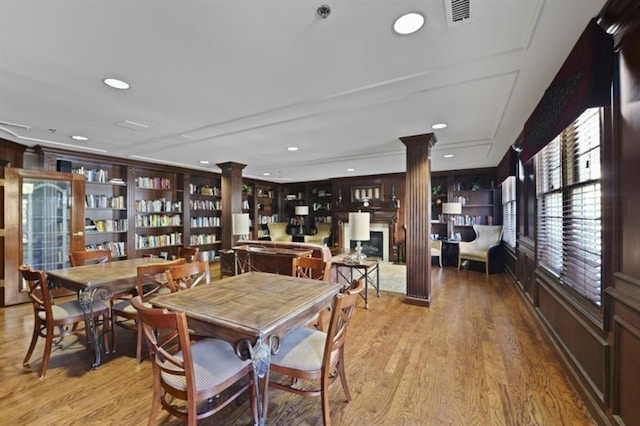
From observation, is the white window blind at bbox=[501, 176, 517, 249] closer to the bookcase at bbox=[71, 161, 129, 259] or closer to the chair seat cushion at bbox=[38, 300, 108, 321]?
the chair seat cushion at bbox=[38, 300, 108, 321]

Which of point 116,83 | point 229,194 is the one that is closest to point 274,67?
point 116,83

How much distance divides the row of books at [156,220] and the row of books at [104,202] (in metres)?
0.39

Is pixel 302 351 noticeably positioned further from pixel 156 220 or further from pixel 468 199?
pixel 468 199

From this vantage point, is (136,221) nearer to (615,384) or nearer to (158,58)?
(158,58)

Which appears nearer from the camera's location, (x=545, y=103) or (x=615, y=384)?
(x=615, y=384)

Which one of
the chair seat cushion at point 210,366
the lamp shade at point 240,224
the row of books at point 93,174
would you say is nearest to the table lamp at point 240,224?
the lamp shade at point 240,224

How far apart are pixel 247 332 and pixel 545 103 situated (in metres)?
2.79

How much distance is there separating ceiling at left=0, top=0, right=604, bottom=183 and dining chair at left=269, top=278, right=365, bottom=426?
5.07 feet

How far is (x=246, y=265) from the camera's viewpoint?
459 centimetres

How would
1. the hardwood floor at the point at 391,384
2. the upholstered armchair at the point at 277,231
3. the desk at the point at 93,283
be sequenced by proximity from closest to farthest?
the hardwood floor at the point at 391,384 < the desk at the point at 93,283 < the upholstered armchair at the point at 277,231

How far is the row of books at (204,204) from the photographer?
22.1 ft

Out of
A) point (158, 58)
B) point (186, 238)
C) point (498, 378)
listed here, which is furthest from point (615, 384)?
point (186, 238)

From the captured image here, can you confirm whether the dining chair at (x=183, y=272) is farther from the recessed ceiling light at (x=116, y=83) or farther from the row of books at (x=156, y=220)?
the row of books at (x=156, y=220)

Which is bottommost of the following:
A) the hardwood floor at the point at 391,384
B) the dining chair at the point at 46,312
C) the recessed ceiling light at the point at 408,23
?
the hardwood floor at the point at 391,384
